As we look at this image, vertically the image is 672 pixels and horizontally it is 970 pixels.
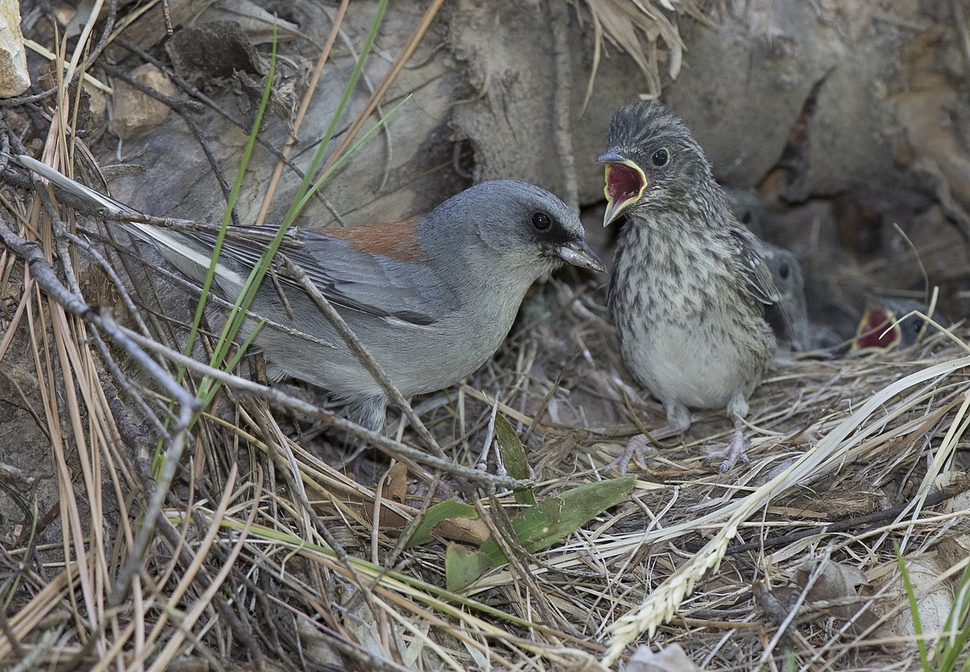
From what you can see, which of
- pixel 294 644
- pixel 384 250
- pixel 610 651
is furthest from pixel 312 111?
pixel 610 651

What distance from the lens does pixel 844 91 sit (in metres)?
5.23

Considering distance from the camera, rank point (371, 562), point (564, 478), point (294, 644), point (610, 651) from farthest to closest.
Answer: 1. point (564, 478)
2. point (371, 562)
3. point (294, 644)
4. point (610, 651)

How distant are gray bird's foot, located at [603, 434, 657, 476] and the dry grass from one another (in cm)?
10

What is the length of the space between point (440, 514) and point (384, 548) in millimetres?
365

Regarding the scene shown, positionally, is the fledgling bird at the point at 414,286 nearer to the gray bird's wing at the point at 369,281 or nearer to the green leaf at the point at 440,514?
the gray bird's wing at the point at 369,281

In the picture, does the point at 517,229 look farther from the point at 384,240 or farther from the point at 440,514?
the point at 440,514

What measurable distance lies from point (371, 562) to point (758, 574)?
1.36 meters

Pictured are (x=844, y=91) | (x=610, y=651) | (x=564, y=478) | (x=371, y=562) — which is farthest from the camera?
(x=844, y=91)

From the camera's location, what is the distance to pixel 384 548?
3344mm

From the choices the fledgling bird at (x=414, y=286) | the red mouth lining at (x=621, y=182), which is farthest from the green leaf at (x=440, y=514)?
the red mouth lining at (x=621, y=182)

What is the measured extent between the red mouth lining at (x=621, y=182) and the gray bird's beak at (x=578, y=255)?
55 centimetres

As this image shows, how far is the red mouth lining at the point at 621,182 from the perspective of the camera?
4.22 meters

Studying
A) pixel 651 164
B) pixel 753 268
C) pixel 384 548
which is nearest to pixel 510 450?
pixel 384 548

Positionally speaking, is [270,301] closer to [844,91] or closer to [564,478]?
[564,478]
